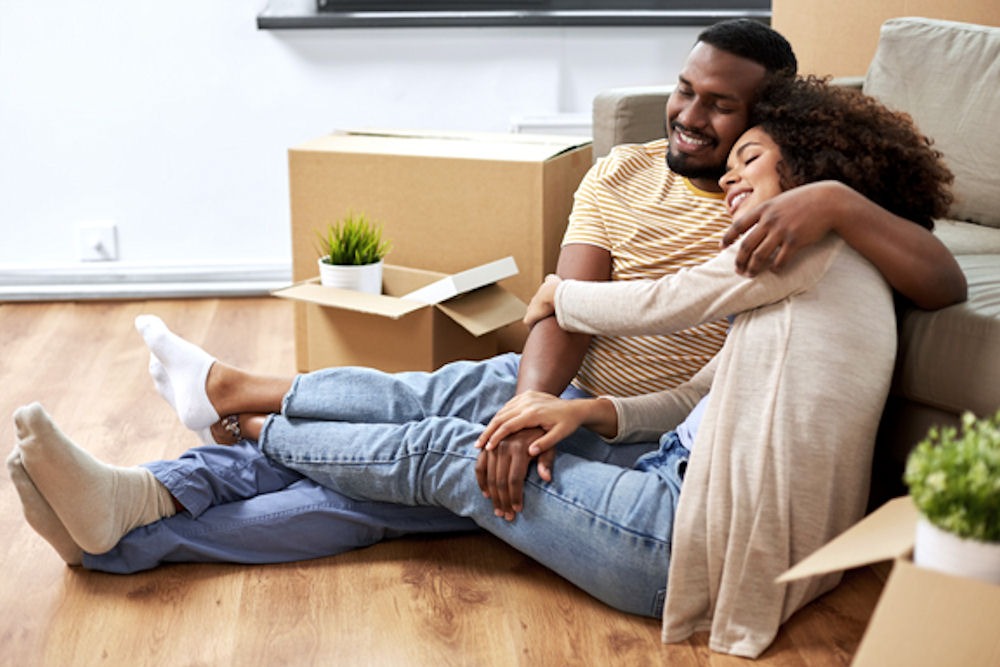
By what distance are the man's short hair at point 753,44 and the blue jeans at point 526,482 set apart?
0.55 meters

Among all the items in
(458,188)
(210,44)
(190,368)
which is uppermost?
(210,44)

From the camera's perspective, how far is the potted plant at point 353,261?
91.2 inches

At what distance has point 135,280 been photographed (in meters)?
3.16

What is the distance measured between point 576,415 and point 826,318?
0.37 m

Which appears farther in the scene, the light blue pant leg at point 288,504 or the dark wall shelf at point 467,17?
the dark wall shelf at point 467,17

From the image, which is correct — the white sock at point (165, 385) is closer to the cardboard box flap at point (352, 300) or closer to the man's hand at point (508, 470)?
the cardboard box flap at point (352, 300)

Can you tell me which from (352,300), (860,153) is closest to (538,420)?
(860,153)

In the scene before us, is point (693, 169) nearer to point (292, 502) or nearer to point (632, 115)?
point (632, 115)

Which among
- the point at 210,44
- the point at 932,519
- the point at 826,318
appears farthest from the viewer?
the point at 210,44

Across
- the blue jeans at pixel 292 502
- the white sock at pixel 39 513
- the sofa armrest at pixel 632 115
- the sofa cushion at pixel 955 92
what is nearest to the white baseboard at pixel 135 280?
the sofa armrest at pixel 632 115

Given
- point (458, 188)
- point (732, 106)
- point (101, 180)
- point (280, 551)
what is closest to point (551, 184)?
point (458, 188)

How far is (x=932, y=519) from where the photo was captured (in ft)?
3.25

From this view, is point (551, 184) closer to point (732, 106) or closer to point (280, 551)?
point (732, 106)

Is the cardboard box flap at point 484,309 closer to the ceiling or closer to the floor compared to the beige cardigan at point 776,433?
closer to the floor
